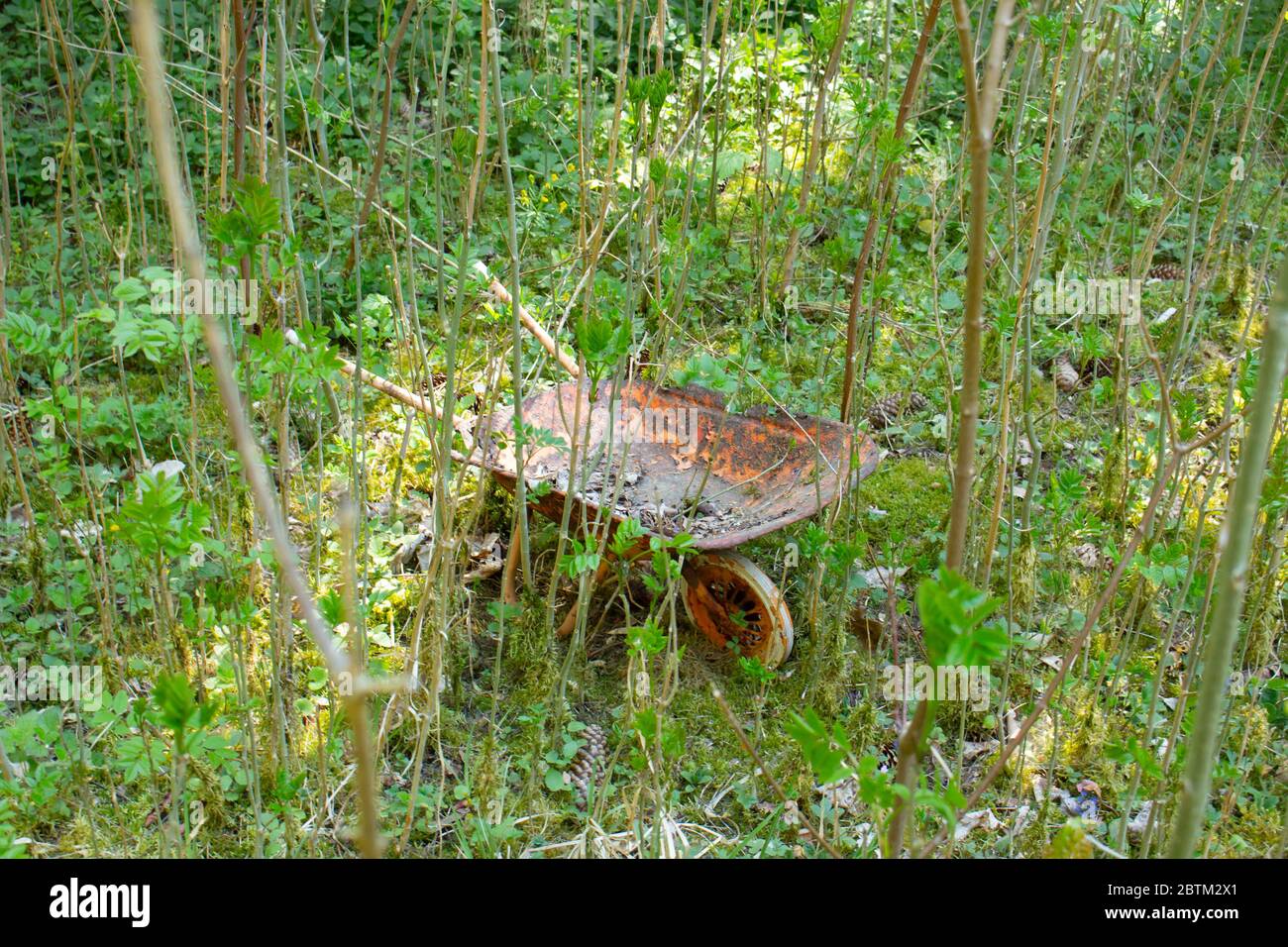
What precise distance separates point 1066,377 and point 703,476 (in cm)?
228

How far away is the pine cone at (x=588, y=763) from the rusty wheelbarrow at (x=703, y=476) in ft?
1.25

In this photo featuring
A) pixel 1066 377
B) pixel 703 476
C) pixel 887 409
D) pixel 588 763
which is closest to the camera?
pixel 588 763

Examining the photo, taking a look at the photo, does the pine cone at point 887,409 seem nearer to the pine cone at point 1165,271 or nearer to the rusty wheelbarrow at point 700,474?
the rusty wheelbarrow at point 700,474

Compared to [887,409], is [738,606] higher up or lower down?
lower down

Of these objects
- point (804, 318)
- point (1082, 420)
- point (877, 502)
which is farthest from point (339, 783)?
point (1082, 420)

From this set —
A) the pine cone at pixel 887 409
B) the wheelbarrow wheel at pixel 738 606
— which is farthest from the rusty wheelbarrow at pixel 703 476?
the pine cone at pixel 887 409

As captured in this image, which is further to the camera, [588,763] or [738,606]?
[738,606]

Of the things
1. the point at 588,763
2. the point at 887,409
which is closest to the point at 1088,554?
the point at 887,409

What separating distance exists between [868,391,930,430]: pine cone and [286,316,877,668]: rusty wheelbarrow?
32.3 inches

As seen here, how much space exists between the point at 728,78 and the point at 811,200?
0.67 metres

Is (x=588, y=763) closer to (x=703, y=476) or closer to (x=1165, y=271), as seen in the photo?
(x=703, y=476)

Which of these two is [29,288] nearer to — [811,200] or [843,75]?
[811,200]

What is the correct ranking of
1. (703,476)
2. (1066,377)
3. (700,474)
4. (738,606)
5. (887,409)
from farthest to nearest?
(1066,377), (887,409), (700,474), (738,606), (703,476)

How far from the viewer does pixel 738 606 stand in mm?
3168
